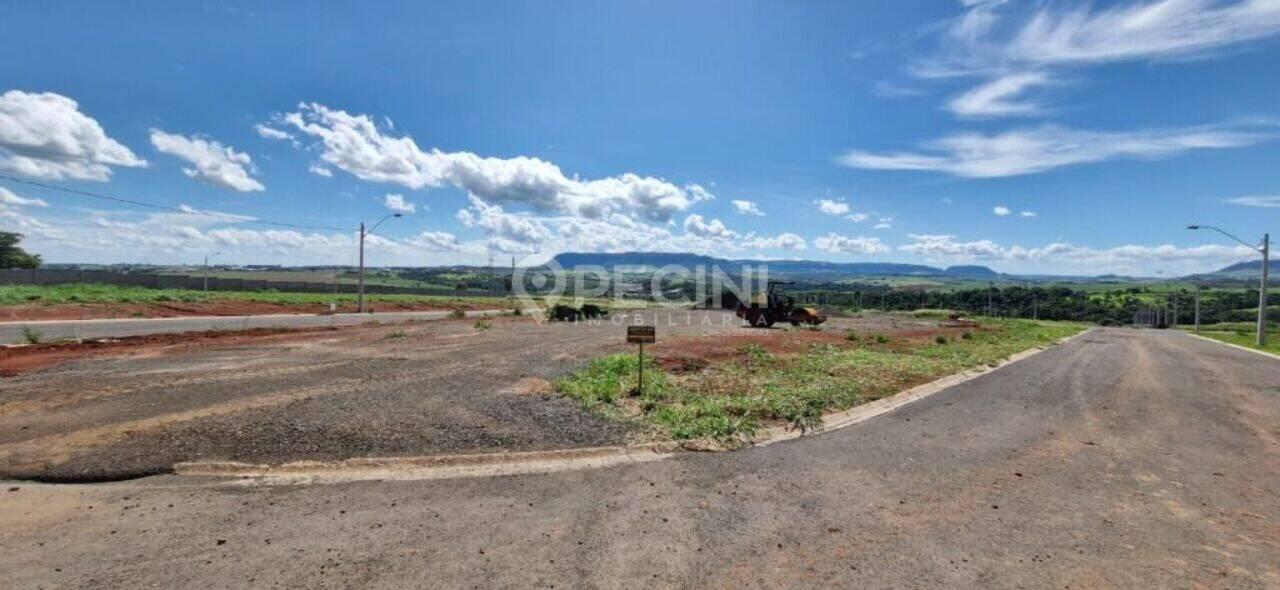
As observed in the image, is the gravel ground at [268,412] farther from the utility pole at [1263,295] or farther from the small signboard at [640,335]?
the utility pole at [1263,295]

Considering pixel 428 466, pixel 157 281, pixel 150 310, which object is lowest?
pixel 150 310

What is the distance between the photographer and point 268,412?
28.9 feet

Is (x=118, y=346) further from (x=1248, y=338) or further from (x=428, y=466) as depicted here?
(x=1248, y=338)

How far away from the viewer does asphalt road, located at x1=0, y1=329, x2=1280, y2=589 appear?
4238 mm

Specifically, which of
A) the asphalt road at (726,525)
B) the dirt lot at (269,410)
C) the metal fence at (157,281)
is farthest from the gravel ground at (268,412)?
the metal fence at (157,281)

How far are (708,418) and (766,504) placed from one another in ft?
10.3

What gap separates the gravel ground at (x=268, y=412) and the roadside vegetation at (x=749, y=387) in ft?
2.47

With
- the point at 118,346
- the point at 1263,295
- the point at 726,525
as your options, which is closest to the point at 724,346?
the point at 726,525

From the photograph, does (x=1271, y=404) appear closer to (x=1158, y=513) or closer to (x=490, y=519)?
(x=1158, y=513)

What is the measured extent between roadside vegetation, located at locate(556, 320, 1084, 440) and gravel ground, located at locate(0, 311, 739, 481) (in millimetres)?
752

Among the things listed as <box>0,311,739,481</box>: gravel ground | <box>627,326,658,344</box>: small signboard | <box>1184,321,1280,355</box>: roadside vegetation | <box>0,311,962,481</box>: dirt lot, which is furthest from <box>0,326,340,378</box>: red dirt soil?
<box>1184,321,1280,355</box>: roadside vegetation

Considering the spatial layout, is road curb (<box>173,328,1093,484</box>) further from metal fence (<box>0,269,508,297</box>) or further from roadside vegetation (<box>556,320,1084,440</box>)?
metal fence (<box>0,269,508,297</box>)

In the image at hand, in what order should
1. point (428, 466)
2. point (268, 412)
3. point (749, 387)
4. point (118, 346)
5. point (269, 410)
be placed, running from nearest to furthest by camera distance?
point (428, 466)
point (268, 412)
point (269, 410)
point (749, 387)
point (118, 346)

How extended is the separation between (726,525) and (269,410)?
7.56 meters
